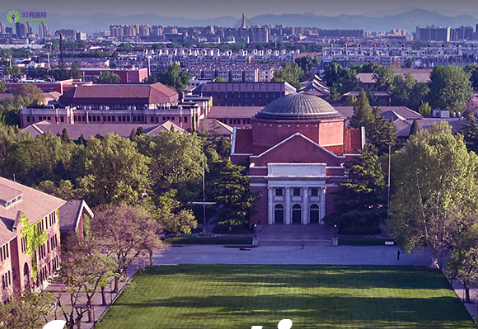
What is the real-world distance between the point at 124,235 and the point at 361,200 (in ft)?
95.4

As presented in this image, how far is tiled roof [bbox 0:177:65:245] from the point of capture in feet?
184

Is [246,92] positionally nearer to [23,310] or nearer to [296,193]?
[296,193]

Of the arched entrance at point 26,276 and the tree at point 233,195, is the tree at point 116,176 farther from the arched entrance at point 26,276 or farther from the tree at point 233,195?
the arched entrance at point 26,276

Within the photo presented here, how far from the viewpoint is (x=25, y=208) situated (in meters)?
60.8

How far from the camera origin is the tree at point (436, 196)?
219 ft

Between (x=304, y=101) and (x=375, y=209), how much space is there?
17.4 m

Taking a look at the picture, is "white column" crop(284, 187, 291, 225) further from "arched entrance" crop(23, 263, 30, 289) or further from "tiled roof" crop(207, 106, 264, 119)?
"tiled roof" crop(207, 106, 264, 119)

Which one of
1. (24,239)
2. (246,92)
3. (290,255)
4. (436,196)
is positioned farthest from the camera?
(246,92)

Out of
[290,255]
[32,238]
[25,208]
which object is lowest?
[290,255]

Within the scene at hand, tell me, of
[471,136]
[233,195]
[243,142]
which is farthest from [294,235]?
[471,136]

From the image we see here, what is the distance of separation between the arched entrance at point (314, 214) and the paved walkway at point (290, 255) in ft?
25.9

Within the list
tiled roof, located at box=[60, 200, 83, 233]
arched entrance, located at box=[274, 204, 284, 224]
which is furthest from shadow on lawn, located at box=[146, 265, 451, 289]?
arched entrance, located at box=[274, 204, 284, 224]

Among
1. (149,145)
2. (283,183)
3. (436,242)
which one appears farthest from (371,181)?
(149,145)

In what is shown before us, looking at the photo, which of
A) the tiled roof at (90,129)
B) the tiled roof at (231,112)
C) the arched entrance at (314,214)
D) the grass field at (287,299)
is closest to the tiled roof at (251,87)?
the tiled roof at (231,112)
